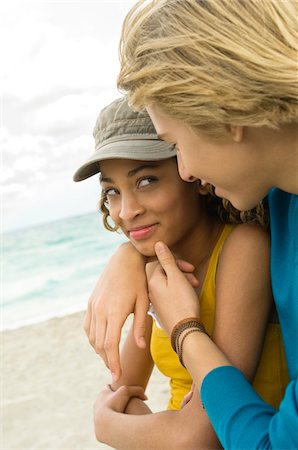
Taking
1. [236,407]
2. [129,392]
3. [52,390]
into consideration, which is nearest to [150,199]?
[129,392]

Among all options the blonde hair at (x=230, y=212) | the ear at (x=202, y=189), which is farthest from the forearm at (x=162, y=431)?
the ear at (x=202, y=189)

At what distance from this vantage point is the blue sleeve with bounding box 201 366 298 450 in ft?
4.85

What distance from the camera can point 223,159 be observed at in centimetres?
166

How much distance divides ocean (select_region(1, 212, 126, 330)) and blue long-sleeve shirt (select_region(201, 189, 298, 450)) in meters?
9.80

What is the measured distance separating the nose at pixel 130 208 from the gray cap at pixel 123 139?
158mm

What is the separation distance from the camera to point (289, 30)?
5.05 feet

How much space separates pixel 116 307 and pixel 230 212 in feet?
1.74

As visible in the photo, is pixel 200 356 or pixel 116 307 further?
pixel 116 307

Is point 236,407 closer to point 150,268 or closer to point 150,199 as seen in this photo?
point 150,268

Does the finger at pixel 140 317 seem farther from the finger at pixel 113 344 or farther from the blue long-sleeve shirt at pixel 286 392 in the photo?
the blue long-sleeve shirt at pixel 286 392

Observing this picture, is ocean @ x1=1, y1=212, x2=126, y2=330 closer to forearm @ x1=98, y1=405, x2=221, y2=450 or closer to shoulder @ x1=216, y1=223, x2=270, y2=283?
forearm @ x1=98, y1=405, x2=221, y2=450

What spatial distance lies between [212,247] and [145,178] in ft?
1.21

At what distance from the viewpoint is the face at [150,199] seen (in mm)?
2230

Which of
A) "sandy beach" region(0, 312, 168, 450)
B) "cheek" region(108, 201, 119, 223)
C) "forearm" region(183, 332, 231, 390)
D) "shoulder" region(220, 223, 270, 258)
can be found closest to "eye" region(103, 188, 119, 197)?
"cheek" region(108, 201, 119, 223)
